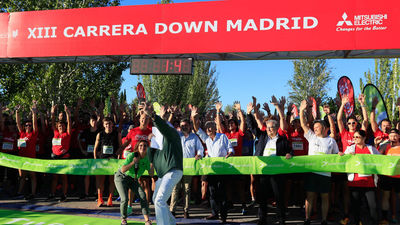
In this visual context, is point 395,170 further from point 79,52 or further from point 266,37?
point 79,52

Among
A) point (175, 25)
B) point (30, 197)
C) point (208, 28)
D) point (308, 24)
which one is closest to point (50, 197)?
point (30, 197)

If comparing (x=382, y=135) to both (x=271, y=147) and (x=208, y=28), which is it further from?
(x=208, y=28)

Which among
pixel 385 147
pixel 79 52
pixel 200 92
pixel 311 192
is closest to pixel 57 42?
pixel 79 52

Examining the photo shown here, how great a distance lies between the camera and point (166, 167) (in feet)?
15.5

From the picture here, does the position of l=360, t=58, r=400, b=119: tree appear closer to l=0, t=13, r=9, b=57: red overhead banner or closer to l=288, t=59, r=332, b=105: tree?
l=288, t=59, r=332, b=105: tree

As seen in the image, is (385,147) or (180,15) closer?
(385,147)

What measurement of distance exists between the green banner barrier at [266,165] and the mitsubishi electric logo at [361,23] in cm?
281

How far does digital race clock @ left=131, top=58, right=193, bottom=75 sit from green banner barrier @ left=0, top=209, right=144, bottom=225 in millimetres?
3409

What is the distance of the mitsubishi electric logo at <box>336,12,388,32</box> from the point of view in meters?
6.66

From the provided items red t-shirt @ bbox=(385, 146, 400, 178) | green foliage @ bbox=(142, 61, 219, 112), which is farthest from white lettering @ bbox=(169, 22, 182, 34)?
green foliage @ bbox=(142, 61, 219, 112)

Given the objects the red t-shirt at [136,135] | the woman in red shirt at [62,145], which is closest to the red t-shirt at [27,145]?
the woman in red shirt at [62,145]

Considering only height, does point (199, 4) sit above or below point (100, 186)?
above

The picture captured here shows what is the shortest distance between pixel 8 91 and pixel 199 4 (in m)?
11.2

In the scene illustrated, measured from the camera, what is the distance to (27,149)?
7891mm
